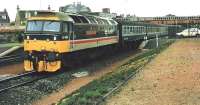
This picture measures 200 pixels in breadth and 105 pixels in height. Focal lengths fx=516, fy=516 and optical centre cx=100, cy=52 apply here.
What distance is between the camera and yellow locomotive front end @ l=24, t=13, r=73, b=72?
23.2 metres

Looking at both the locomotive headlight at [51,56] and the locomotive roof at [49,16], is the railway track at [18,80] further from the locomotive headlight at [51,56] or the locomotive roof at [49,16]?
the locomotive roof at [49,16]

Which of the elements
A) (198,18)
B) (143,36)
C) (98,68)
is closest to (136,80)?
(98,68)

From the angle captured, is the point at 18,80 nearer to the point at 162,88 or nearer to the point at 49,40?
the point at 49,40

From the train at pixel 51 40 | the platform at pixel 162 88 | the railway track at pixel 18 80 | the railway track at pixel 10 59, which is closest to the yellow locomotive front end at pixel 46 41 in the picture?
the train at pixel 51 40

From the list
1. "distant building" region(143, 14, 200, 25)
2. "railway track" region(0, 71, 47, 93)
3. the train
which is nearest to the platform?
the train

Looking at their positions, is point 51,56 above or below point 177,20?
below

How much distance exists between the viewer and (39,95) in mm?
18500

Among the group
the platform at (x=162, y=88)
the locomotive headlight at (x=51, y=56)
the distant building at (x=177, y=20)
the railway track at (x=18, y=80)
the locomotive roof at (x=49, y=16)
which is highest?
the locomotive roof at (x=49, y=16)

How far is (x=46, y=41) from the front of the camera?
2323 centimetres

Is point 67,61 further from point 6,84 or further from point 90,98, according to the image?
point 90,98

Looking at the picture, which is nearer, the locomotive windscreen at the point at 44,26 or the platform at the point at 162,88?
the platform at the point at 162,88

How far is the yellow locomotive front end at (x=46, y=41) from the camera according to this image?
23203 mm

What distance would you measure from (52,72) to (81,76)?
137 centimetres

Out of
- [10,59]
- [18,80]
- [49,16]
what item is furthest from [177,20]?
[18,80]
